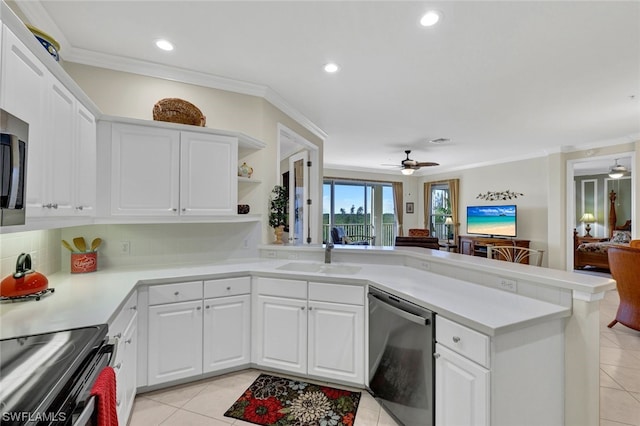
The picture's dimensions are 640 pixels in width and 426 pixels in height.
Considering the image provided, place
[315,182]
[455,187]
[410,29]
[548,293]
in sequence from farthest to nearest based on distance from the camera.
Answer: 1. [455,187]
2. [315,182]
3. [410,29]
4. [548,293]

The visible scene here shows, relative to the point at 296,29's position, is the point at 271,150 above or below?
below

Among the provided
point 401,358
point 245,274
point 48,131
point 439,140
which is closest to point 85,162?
point 48,131

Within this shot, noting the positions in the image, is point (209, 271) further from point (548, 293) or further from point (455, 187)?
point (455, 187)

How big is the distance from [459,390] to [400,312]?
500 millimetres

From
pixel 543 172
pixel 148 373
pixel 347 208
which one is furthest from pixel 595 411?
pixel 347 208

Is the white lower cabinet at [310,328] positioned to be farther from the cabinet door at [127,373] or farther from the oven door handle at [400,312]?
the cabinet door at [127,373]

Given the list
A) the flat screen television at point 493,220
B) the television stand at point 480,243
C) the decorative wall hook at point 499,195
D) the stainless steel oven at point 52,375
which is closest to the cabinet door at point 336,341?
the stainless steel oven at point 52,375

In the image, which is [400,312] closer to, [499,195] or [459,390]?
[459,390]

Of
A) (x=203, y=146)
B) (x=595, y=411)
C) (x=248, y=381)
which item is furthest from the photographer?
(x=203, y=146)

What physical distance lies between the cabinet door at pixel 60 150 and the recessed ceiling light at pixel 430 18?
2.26 metres

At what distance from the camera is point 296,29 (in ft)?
7.06

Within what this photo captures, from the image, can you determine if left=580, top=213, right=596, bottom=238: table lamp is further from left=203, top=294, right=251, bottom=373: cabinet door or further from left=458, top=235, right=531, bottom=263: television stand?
left=203, top=294, right=251, bottom=373: cabinet door

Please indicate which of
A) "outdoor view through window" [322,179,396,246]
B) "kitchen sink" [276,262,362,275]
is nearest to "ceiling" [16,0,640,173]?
"kitchen sink" [276,262,362,275]

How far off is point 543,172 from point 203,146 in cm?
695
